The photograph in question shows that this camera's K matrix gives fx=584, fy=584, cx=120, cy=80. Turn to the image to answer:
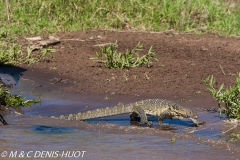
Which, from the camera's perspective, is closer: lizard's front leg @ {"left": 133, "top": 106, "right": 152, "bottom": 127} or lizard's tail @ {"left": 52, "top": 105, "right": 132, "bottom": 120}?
lizard's front leg @ {"left": 133, "top": 106, "right": 152, "bottom": 127}

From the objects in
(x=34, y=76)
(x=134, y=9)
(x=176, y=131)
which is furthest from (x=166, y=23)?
(x=176, y=131)

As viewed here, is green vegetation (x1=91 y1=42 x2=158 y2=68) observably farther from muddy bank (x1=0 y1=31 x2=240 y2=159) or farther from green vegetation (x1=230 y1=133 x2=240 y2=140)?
green vegetation (x1=230 y1=133 x2=240 y2=140)

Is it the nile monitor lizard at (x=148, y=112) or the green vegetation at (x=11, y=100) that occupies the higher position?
the nile monitor lizard at (x=148, y=112)

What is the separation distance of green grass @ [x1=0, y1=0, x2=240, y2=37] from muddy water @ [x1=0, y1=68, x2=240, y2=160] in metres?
4.32

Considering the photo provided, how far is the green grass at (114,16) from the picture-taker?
500 inches

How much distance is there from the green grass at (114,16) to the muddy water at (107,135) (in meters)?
4.32

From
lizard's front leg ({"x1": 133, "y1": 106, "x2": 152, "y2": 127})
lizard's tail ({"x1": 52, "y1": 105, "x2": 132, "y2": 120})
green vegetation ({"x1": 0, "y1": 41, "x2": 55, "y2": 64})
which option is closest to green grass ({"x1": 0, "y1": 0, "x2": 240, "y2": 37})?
green vegetation ({"x1": 0, "y1": 41, "x2": 55, "y2": 64})

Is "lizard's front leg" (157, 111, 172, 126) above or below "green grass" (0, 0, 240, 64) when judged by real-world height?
below

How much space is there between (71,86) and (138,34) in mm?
3285

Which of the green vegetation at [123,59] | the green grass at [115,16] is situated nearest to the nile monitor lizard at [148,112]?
the green vegetation at [123,59]

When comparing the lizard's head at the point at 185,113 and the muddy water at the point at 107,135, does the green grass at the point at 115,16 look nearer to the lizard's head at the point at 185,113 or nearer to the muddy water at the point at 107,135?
the muddy water at the point at 107,135

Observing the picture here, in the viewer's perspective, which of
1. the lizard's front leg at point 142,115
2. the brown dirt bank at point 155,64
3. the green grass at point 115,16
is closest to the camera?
the lizard's front leg at point 142,115

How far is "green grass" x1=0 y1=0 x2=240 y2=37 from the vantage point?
12695 millimetres

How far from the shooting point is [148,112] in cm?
734
